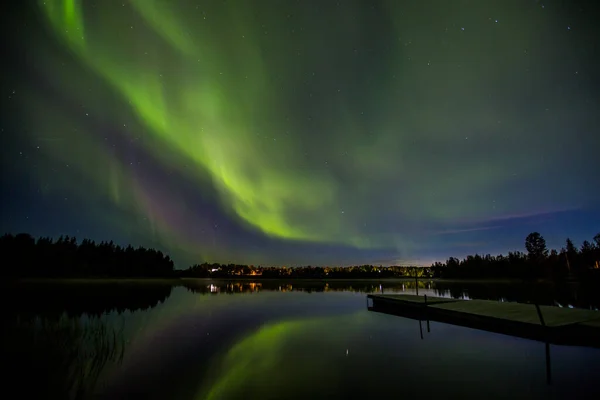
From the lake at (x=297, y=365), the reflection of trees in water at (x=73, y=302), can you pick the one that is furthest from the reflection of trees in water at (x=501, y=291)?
the reflection of trees in water at (x=73, y=302)

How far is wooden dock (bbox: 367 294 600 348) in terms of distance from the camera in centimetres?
1617

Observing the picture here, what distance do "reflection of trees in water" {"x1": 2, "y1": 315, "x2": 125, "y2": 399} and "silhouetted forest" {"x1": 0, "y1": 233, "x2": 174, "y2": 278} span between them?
11382 centimetres

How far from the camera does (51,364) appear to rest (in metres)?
11.8

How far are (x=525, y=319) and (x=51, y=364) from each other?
21.1 m

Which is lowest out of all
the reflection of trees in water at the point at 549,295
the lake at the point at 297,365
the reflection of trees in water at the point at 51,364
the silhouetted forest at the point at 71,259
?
the lake at the point at 297,365

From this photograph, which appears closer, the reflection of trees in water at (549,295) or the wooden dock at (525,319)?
the wooden dock at (525,319)

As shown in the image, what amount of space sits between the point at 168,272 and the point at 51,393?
7770 inches

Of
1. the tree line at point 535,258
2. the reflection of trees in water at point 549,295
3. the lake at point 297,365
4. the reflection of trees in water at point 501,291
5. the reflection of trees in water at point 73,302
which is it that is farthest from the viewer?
the tree line at point 535,258

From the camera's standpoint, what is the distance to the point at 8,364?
11.4 metres

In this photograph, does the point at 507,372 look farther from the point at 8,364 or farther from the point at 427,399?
the point at 8,364

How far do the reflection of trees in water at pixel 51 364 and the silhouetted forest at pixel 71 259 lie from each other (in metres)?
114

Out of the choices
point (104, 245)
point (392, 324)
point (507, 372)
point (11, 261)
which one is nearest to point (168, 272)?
point (104, 245)

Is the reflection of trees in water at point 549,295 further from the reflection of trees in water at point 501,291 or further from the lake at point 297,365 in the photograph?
the lake at point 297,365

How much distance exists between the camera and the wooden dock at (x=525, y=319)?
53.1ft
